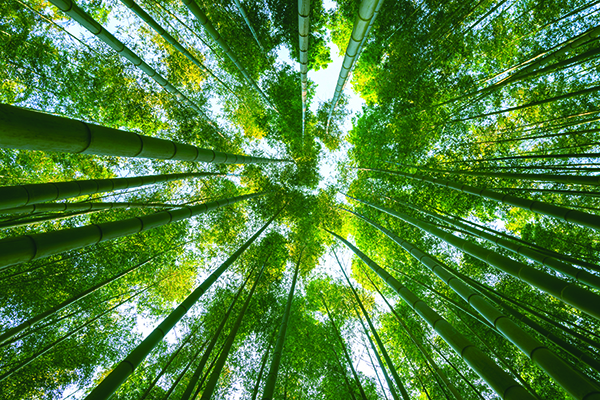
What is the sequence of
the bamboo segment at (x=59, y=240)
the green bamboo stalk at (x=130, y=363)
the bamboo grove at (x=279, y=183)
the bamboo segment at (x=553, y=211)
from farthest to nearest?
the bamboo grove at (x=279, y=183), the bamboo segment at (x=553, y=211), the green bamboo stalk at (x=130, y=363), the bamboo segment at (x=59, y=240)

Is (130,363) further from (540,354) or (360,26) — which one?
(360,26)

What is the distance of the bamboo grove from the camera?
4.31 metres

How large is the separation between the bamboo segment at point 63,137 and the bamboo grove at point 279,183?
4.24ft

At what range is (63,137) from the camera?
1208 mm

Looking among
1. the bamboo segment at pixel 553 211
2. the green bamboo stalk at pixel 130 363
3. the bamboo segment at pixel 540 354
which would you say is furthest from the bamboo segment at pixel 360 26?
the green bamboo stalk at pixel 130 363

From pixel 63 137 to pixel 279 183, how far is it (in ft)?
22.9

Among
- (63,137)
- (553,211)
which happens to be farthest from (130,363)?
(553,211)

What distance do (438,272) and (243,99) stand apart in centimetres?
657

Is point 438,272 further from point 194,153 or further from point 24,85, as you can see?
point 24,85

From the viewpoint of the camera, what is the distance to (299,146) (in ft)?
26.7

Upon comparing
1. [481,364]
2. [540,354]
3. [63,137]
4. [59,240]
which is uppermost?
[63,137]

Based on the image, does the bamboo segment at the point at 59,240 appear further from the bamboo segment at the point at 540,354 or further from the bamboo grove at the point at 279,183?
the bamboo segment at the point at 540,354

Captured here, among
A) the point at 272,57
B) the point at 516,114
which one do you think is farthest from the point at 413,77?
the point at 272,57

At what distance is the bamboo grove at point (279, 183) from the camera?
431cm
